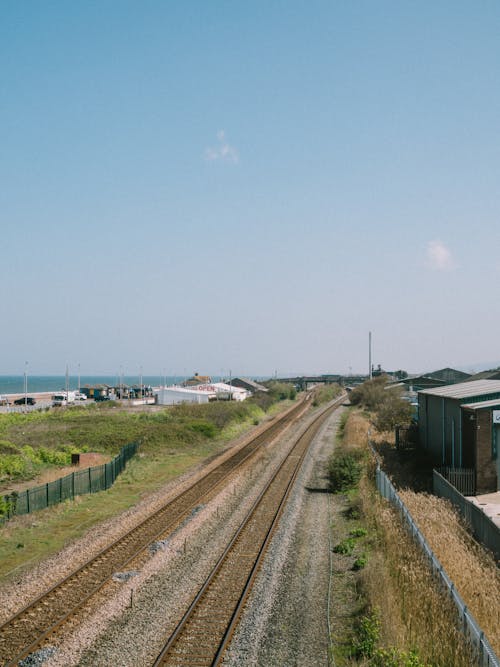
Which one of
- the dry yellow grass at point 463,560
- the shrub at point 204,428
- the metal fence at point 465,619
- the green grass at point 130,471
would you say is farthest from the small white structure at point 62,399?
the metal fence at point 465,619

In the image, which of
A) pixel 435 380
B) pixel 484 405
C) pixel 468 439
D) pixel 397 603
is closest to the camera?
pixel 397 603

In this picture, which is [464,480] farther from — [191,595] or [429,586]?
[191,595]

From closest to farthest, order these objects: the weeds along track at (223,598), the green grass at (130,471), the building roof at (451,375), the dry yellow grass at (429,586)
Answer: the dry yellow grass at (429,586)
the weeds along track at (223,598)
the green grass at (130,471)
the building roof at (451,375)

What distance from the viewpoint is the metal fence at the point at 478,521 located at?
16.6 m

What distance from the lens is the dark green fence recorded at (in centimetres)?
2377

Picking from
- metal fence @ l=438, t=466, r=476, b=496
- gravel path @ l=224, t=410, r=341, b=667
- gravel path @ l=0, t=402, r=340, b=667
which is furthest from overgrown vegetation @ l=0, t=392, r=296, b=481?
metal fence @ l=438, t=466, r=476, b=496

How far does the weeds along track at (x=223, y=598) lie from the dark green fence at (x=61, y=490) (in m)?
9.03

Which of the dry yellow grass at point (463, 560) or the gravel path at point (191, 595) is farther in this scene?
the dry yellow grass at point (463, 560)

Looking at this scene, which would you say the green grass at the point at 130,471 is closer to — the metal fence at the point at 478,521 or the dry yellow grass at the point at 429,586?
the dry yellow grass at the point at 429,586

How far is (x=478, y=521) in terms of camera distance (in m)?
18.4

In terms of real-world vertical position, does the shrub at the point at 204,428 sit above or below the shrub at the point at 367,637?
below

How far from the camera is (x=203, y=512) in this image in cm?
2395

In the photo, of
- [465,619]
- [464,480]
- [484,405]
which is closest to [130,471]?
[464,480]

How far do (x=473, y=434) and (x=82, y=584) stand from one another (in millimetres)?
17967
